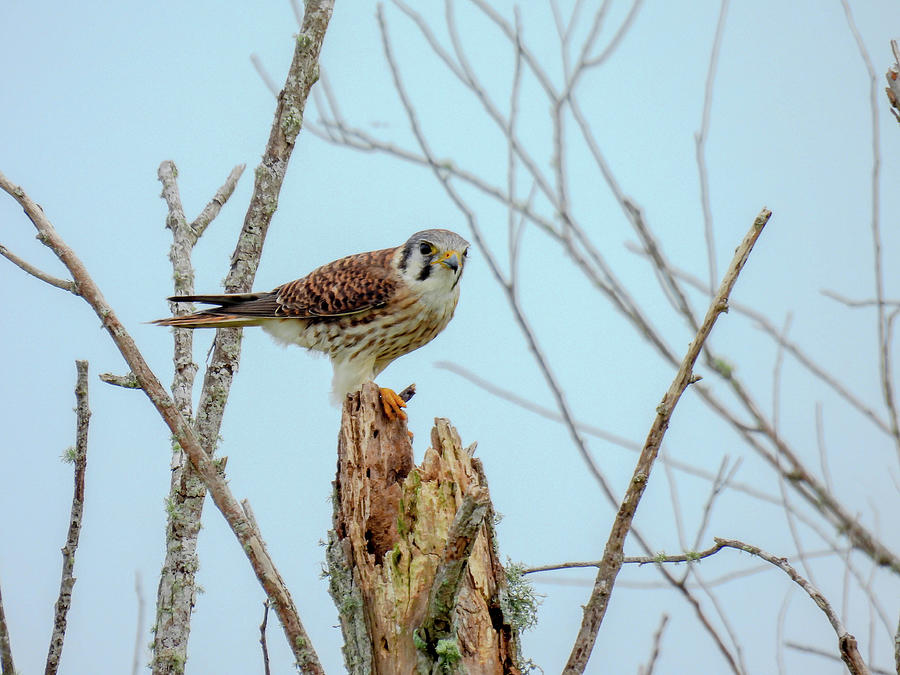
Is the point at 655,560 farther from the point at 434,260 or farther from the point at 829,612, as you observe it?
the point at 434,260

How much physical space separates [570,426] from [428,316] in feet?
5.54

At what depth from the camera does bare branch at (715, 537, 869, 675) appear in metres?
1.83

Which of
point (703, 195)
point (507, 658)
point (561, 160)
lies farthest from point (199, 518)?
point (703, 195)

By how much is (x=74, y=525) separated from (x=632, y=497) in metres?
1.33

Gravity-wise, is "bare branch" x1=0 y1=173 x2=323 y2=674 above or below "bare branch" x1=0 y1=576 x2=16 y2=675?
above

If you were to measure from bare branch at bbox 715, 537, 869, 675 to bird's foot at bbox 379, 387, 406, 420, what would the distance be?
1.01m

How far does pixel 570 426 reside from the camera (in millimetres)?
2398

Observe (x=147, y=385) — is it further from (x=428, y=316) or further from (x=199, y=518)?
(x=428, y=316)

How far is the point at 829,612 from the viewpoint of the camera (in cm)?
190

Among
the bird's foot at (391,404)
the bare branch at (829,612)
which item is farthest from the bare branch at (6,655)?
the bare branch at (829,612)

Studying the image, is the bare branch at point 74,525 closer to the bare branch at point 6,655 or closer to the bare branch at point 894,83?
the bare branch at point 6,655

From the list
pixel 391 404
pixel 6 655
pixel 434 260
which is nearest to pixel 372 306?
pixel 434 260

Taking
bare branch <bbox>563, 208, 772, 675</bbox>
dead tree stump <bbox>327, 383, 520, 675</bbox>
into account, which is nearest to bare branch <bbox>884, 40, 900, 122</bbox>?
bare branch <bbox>563, 208, 772, 675</bbox>

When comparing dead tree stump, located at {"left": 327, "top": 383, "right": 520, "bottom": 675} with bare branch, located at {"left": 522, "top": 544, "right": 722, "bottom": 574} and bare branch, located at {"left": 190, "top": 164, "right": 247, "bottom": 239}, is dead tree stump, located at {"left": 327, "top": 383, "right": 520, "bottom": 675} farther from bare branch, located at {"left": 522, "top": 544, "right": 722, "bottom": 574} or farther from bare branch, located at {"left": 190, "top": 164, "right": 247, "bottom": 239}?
bare branch, located at {"left": 190, "top": 164, "right": 247, "bottom": 239}
